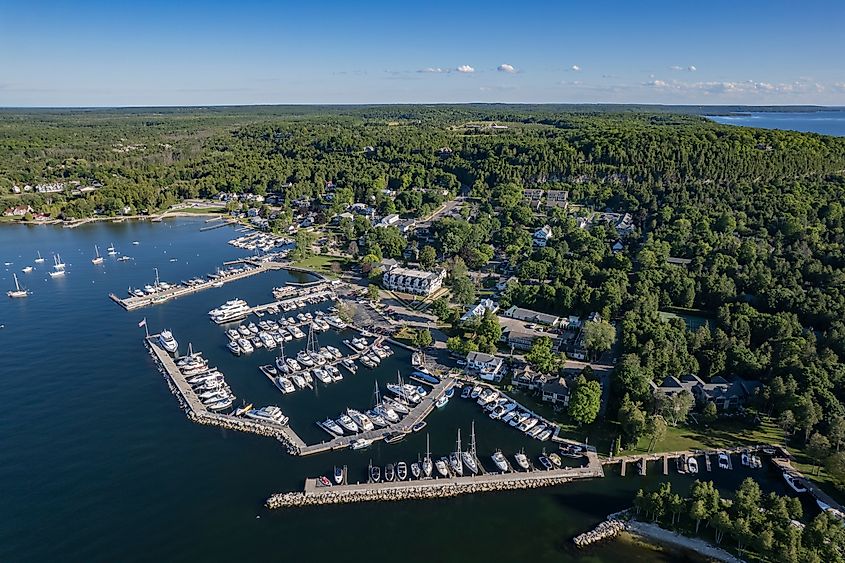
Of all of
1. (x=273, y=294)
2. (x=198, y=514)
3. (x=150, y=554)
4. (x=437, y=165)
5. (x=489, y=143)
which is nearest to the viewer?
(x=150, y=554)

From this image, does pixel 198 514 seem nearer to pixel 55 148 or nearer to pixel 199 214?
pixel 199 214

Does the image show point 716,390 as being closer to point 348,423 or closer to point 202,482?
point 348,423

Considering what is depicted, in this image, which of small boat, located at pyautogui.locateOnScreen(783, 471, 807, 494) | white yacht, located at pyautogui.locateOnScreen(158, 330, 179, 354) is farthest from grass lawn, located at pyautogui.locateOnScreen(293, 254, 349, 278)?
small boat, located at pyautogui.locateOnScreen(783, 471, 807, 494)

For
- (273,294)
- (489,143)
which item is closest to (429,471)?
(273,294)

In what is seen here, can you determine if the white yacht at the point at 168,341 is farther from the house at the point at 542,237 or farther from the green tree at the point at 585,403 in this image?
the house at the point at 542,237

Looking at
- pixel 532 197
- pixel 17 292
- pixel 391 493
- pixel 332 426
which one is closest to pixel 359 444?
pixel 332 426
